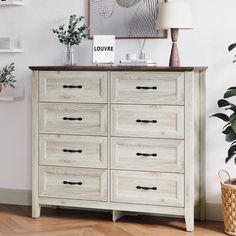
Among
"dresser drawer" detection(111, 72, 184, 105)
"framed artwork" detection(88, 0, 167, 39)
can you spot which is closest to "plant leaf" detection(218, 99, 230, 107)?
"dresser drawer" detection(111, 72, 184, 105)

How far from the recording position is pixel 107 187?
14.4ft

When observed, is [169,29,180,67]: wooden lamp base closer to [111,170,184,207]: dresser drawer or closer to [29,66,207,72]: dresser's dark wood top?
[29,66,207,72]: dresser's dark wood top

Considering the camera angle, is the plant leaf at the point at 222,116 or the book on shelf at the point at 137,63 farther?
the book on shelf at the point at 137,63

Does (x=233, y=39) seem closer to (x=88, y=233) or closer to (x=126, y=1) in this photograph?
(x=126, y=1)

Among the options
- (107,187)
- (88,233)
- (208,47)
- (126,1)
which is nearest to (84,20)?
(126,1)

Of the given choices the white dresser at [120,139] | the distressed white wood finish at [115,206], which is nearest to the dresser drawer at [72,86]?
the white dresser at [120,139]

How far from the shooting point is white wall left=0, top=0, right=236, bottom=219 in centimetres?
450

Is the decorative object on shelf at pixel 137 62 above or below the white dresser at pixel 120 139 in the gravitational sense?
above

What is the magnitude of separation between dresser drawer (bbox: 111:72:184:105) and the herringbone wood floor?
2.79 feet

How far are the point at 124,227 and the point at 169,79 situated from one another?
1041 mm

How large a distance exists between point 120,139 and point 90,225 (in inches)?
24.9

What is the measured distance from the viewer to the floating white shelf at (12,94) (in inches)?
195

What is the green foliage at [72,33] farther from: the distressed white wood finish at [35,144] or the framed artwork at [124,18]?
the distressed white wood finish at [35,144]

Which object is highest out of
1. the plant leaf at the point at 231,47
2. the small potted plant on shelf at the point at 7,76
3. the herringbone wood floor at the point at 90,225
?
the plant leaf at the point at 231,47
